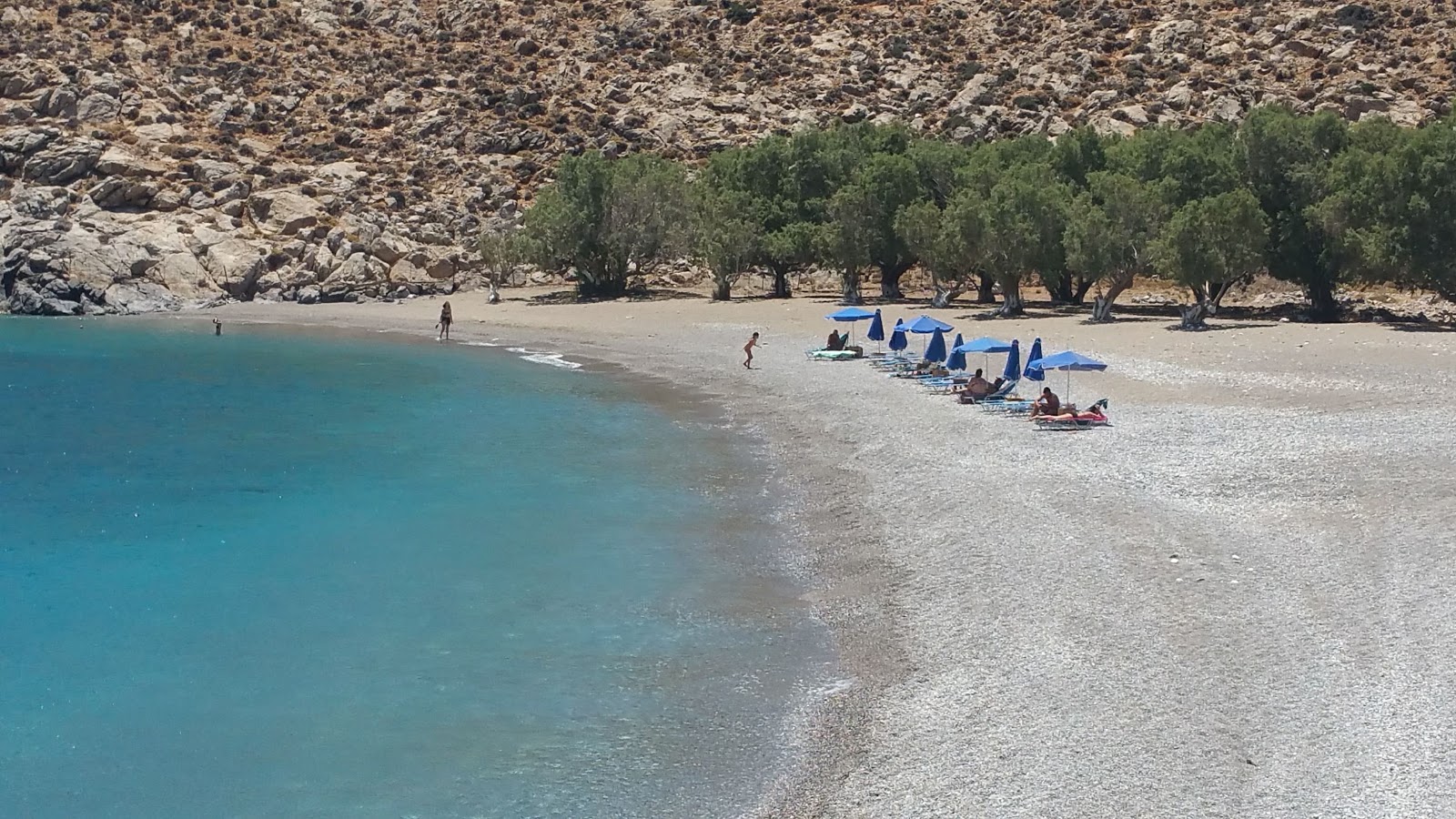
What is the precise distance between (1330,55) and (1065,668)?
69.4m

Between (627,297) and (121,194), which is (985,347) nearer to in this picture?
(627,297)

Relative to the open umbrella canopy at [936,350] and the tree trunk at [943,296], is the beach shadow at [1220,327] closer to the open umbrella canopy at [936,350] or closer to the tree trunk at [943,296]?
the open umbrella canopy at [936,350]

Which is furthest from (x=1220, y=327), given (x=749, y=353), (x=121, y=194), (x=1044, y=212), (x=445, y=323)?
(x=121, y=194)

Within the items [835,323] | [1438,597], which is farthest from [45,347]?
[1438,597]

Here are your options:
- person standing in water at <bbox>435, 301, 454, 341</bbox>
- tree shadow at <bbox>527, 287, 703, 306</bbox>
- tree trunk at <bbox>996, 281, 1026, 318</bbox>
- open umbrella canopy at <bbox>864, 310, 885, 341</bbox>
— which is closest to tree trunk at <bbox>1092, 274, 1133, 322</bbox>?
tree trunk at <bbox>996, 281, 1026, 318</bbox>

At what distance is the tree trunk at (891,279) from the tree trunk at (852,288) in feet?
5.53

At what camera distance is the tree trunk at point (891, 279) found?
56875 millimetres

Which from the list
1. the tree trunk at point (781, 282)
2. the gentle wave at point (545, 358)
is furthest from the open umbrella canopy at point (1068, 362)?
the tree trunk at point (781, 282)

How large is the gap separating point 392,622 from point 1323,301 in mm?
36838

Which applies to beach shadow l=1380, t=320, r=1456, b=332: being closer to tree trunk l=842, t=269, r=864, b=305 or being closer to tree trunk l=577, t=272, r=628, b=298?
tree trunk l=842, t=269, r=864, b=305

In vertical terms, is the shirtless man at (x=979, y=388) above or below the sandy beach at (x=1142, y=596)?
above

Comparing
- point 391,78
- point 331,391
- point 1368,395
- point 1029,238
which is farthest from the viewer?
point 391,78

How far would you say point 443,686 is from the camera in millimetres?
14680

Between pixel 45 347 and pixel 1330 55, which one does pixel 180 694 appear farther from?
pixel 1330 55
